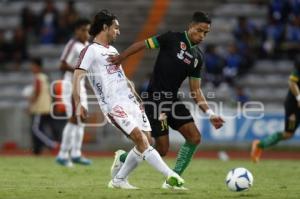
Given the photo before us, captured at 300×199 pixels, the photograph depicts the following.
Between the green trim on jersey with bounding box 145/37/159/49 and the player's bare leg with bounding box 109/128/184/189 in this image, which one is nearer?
the player's bare leg with bounding box 109/128/184/189

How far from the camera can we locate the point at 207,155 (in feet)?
73.4

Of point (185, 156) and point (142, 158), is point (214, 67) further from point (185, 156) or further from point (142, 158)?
point (142, 158)

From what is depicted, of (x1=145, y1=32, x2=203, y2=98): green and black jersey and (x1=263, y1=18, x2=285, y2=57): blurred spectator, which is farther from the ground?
(x1=145, y1=32, x2=203, y2=98): green and black jersey

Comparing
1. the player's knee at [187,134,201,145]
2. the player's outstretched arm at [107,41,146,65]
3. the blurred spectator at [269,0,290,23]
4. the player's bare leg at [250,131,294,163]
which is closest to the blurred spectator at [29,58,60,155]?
the player's bare leg at [250,131,294,163]

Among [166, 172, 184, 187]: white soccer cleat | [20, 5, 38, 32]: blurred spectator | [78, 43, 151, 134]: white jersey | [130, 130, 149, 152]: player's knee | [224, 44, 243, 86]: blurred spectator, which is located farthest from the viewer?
[20, 5, 38, 32]: blurred spectator

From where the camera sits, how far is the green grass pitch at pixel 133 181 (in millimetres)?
10527

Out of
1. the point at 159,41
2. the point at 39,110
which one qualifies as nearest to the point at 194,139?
the point at 159,41

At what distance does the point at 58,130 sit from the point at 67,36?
6370 millimetres

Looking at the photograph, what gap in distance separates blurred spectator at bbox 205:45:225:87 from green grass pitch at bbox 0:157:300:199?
7033mm

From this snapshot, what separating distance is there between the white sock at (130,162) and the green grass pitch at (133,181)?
0.28 m

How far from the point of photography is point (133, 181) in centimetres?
Answer: 1299

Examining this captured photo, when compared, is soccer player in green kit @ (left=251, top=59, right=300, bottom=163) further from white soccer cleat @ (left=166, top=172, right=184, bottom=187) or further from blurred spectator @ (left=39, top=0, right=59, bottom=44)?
blurred spectator @ (left=39, top=0, right=59, bottom=44)

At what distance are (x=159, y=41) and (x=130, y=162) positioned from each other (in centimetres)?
169

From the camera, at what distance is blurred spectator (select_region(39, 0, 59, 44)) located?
92.7 feet
